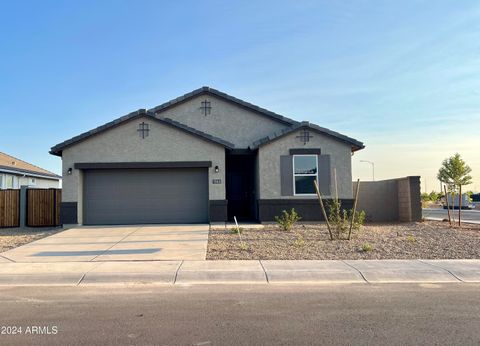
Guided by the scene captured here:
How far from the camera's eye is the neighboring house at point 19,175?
26.1m

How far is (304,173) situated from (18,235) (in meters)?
11.2

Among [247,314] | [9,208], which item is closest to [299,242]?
[247,314]

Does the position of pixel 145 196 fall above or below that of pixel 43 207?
above

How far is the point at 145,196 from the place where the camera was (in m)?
16.7

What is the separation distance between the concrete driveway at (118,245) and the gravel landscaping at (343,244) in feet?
2.23

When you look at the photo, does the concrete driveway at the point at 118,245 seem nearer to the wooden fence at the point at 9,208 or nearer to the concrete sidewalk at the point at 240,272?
the concrete sidewalk at the point at 240,272

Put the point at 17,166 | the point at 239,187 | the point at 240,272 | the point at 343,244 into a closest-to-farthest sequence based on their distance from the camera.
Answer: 1. the point at 240,272
2. the point at 343,244
3. the point at 239,187
4. the point at 17,166

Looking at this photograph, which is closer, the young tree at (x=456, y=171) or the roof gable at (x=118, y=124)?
the roof gable at (x=118, y=124)

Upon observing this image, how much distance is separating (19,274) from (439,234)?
1267 centimetres

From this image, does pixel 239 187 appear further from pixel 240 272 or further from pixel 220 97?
pixel 240 272

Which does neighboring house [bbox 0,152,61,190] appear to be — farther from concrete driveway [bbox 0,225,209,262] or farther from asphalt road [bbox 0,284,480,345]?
asphalt road [bbox 0,284,480,345]

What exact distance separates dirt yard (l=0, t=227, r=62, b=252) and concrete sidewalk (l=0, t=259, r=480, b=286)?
336 cm

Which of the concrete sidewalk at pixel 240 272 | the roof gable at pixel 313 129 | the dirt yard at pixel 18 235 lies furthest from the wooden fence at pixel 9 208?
the roof gable at pixel 313 129

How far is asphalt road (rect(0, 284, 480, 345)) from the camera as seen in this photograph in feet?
16.4
